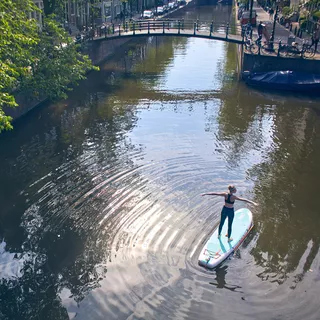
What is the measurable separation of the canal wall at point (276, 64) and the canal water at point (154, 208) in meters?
5.05

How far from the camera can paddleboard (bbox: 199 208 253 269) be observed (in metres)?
12.7

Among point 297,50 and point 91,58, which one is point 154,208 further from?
point 91,58

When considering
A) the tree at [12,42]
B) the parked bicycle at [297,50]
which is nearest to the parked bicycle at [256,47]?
the parked bicycle at [297,50]

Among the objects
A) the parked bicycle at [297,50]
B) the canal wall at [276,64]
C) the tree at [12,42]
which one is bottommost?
the canal wall at [276,64]

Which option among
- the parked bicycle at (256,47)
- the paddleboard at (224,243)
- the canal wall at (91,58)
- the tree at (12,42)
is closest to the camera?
the paddleboard at (224,243)

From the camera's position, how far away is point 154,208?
1582 centimetres

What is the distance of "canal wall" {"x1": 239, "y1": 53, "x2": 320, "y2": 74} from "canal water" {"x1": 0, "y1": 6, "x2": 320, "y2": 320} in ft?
16.6

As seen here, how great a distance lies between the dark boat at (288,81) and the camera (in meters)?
32.5

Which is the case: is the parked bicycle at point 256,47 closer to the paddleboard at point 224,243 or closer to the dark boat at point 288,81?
the dark boat at point 288,81

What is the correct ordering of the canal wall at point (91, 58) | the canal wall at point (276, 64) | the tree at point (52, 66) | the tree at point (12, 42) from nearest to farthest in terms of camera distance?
the tree at point (12, 42), the tree at point (52, 66), the canal wall at point (91, 58), the canal wall at point (276, 64)

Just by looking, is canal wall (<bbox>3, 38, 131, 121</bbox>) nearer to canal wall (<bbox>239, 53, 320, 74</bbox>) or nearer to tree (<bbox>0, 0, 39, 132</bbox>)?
tree (<bbox>0, 0, 39, 132</bbox>)

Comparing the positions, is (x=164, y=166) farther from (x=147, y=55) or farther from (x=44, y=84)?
(x=147, y=55)

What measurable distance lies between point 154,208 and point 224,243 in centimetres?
356

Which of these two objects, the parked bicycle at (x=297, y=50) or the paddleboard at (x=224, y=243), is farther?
the parked bicycle at (x=297, y=50)
